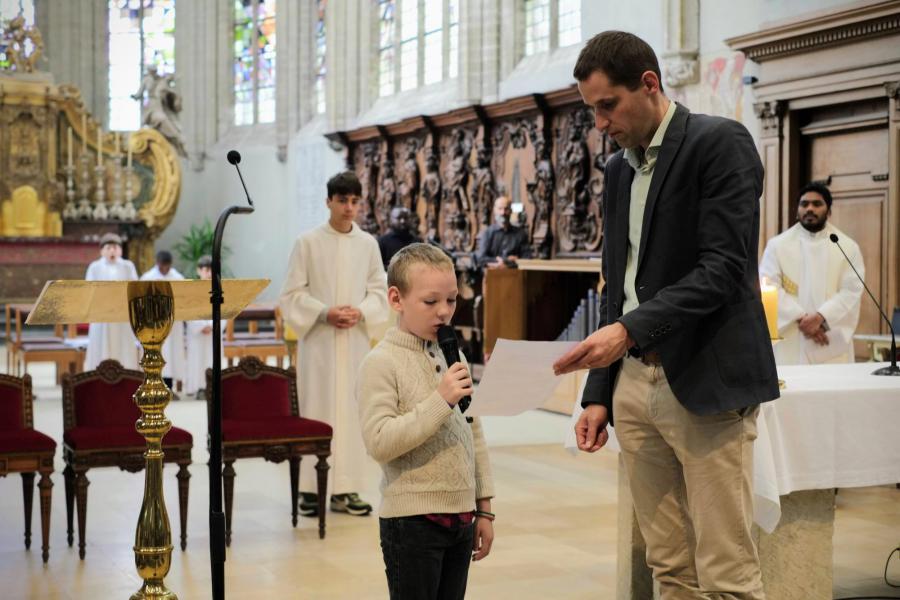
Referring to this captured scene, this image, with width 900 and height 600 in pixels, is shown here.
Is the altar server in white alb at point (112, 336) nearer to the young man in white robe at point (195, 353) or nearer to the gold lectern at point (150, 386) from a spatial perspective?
the young man in white robe at point (195, 353)

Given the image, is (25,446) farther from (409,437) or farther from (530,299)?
(530,299)

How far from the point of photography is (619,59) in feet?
9.04

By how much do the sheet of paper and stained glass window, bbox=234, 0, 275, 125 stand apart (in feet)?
71.2

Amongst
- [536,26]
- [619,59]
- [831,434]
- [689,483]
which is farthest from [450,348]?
[536,26]

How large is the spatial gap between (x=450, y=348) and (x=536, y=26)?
539 inches

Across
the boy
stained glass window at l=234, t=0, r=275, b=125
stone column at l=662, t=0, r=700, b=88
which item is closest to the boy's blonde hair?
the boy

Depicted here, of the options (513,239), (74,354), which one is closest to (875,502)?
(513,239)

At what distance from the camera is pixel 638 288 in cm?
287

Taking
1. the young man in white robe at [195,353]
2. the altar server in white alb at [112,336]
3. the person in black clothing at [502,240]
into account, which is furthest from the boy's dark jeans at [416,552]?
the person in black clothing at [502,240]

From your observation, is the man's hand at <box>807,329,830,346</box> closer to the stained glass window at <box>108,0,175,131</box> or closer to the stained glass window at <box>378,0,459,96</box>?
the stained glass window at <box>378,0,459,96</box>

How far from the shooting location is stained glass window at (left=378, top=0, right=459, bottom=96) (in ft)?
58.4

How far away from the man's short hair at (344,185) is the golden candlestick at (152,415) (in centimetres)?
258

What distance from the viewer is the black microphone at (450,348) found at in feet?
9.16

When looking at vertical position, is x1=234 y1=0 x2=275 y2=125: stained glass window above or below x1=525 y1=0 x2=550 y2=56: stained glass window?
above
